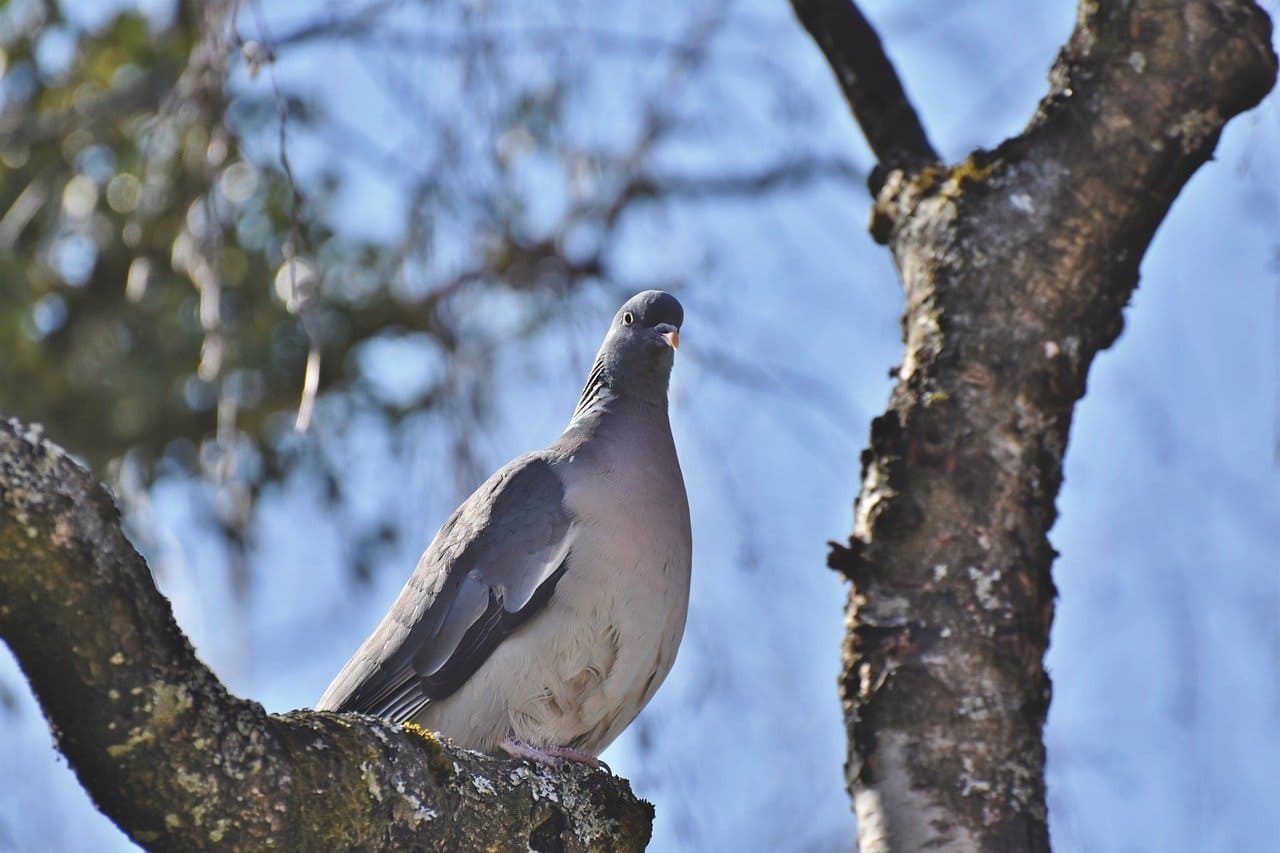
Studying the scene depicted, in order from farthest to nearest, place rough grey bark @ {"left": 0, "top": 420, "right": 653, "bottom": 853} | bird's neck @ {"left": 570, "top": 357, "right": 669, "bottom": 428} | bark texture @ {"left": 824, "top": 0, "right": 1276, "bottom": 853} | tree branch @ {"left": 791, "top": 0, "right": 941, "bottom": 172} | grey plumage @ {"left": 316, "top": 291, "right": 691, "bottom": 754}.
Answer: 1. tree branch @ {"left": 791, "top": 0, "right": 941, "bottom": 172}
2. bird's neck @ {"left": 570, "top": 357, "right": 669, "bottom": 428}
3. grey plumage @ {"left": 316, "top": 291, "right": 691, "bottom": 754}
4. bark texture @ {"left": 824, "top": 0, "right": 1276, "bottom": 853}
5. rough grey bark @ {"left": 0, "top": 420, "right": 653, "bottom": 853}

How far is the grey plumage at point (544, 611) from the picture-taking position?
2.74 metres

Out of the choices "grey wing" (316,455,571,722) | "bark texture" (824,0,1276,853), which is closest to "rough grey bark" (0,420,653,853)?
"grey wing" (316,455,571,722)

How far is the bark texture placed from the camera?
2604mm

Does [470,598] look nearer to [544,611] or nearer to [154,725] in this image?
[544,611]

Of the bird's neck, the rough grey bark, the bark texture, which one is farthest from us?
the bird's neck

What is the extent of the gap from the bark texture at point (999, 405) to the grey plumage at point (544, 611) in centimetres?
37

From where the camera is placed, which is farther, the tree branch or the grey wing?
the tree branch

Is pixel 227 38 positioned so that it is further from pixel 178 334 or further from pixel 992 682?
pixel 178 334

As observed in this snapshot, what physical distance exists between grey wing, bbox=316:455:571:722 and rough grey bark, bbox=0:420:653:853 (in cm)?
75

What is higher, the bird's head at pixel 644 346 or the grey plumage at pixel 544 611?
the bird's head at pixel 644 346

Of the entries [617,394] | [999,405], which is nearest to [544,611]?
[617,394]

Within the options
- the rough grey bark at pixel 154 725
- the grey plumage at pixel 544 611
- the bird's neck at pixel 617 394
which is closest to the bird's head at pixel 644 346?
the bird's neck at pixel 617 394

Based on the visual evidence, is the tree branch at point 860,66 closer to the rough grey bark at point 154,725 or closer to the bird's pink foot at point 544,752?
the bird's pink foot at point 544,752

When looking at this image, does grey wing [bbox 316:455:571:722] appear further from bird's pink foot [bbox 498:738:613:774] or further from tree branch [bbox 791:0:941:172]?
tree branch [bbox 791:0:941:172]
